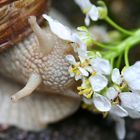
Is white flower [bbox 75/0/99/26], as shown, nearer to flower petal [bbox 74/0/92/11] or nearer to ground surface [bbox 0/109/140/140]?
flower petal [bbox 74/0/92/11]

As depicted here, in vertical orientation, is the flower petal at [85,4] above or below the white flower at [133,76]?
above

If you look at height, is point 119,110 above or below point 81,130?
above

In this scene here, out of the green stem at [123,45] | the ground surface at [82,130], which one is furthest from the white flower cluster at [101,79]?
the ground surface at [82,130]

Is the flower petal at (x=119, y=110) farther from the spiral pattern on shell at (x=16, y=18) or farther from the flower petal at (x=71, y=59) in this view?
the spiral pattern on shell at (x=16, y=18)

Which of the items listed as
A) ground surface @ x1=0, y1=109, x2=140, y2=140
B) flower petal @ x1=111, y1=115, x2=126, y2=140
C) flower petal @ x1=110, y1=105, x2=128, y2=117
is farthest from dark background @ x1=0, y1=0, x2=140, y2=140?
flower petal @ x1=110, y1=105, x2=128, y2=117

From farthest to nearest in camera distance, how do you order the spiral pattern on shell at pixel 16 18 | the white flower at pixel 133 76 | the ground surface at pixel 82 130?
the ground surface at pixel 82 130
the spiral pattern on shell at pixel 16 18
the white flower at pixel 133 76

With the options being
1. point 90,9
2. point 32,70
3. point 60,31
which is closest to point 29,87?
point 32,70

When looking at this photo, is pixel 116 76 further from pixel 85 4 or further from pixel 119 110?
pixel 85 4

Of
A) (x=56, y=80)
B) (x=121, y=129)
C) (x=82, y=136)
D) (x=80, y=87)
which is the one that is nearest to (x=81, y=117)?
(x=82, y=136)
